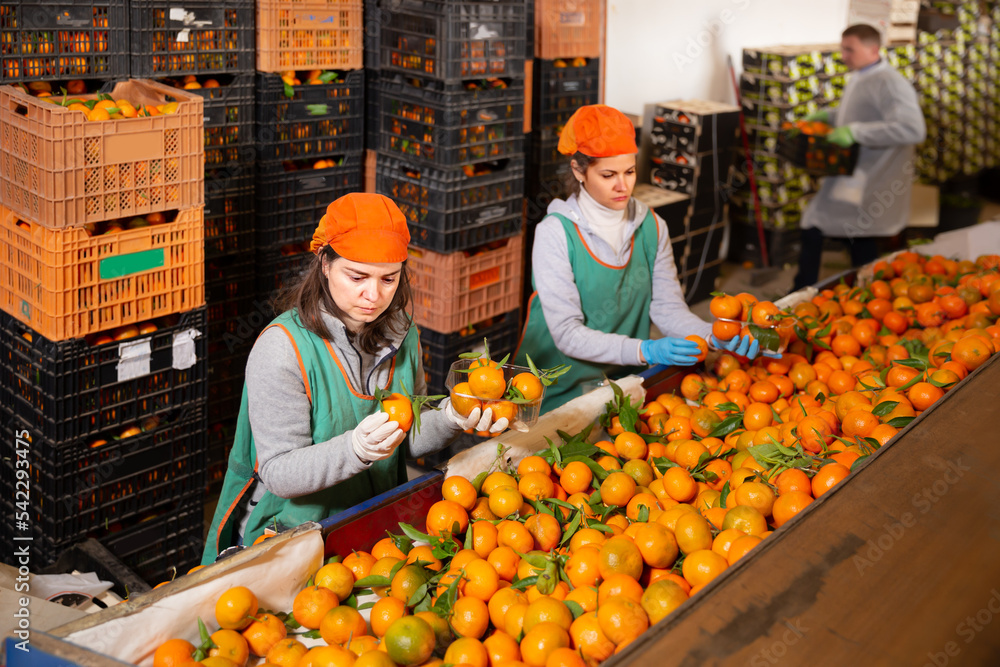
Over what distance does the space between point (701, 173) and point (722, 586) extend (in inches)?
228

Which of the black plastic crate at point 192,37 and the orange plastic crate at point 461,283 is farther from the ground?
the black plastic crate at point 192,37

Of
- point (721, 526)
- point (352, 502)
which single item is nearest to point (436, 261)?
point (352, 502)

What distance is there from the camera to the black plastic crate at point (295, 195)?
14.4 ft

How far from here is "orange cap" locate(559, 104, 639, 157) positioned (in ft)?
10.3

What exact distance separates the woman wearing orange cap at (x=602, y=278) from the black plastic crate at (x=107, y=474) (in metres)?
1.32

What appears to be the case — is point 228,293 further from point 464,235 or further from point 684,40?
point 684,40

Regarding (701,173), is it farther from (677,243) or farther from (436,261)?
(436,261)

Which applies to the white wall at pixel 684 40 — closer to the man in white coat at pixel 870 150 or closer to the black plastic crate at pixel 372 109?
the man in white coat at pixel 870 150

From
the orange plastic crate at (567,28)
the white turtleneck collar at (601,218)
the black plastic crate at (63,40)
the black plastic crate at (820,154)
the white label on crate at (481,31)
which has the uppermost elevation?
the orange plastic crate at (567,28)

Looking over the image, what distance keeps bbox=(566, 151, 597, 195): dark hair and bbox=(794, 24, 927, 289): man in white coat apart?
3597 millimetres

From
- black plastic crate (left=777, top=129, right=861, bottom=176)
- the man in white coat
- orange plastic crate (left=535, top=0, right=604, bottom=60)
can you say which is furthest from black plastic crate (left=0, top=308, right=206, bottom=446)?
the man in white coat

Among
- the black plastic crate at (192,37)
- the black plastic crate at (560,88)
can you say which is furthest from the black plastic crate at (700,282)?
the black plastic crate at (192,37)

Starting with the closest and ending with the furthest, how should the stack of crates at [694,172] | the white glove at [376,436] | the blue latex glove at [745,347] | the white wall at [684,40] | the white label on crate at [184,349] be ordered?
1. the white glove at [376,436]
2. the blue latex glove at [745,347]
3. the white label on crate at [184,349]
4. the stack of crates at [694,172]
5. the white wall at [684,40]

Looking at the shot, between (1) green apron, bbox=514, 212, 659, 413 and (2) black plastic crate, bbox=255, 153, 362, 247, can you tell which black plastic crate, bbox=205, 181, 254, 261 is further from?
(1) green apron, bbox=514, 212, 659, 413
